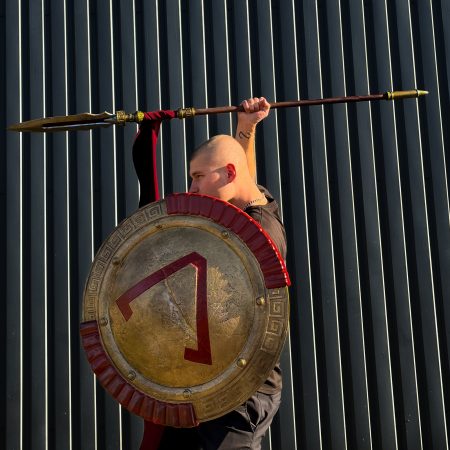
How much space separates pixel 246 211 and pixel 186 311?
0.52 m

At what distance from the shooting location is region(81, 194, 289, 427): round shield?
7.38 feet

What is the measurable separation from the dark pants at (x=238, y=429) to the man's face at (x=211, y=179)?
A: 0.76m

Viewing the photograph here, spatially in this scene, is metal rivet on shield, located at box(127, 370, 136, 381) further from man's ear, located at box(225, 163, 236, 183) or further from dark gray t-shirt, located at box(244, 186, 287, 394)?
man's ear, located at box(225, 163, 236, 183)

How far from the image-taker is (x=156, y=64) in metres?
4.52

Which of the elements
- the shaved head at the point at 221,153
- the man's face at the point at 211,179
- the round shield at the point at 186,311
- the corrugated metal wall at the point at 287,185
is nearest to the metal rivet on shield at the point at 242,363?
the round shield at the point at 186,311

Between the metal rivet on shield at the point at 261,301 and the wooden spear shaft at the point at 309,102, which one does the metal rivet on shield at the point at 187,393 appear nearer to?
the metal rivet on shield at the point at 261,301

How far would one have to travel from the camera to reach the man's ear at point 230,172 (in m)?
2.56

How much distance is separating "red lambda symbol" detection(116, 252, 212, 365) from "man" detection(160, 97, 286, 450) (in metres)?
0.28

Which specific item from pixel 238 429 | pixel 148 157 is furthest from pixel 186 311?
pixel 148 157

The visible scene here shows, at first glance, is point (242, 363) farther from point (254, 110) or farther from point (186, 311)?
point (254, 110)

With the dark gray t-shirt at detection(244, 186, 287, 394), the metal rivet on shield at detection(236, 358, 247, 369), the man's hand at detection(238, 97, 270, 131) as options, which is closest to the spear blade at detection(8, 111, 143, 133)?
the man's hand at detection(238, 97, 270, 131)

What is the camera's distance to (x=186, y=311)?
2.27 metres

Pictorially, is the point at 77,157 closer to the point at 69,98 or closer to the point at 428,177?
the point at 69,98

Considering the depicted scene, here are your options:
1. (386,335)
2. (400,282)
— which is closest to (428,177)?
(400,282)
